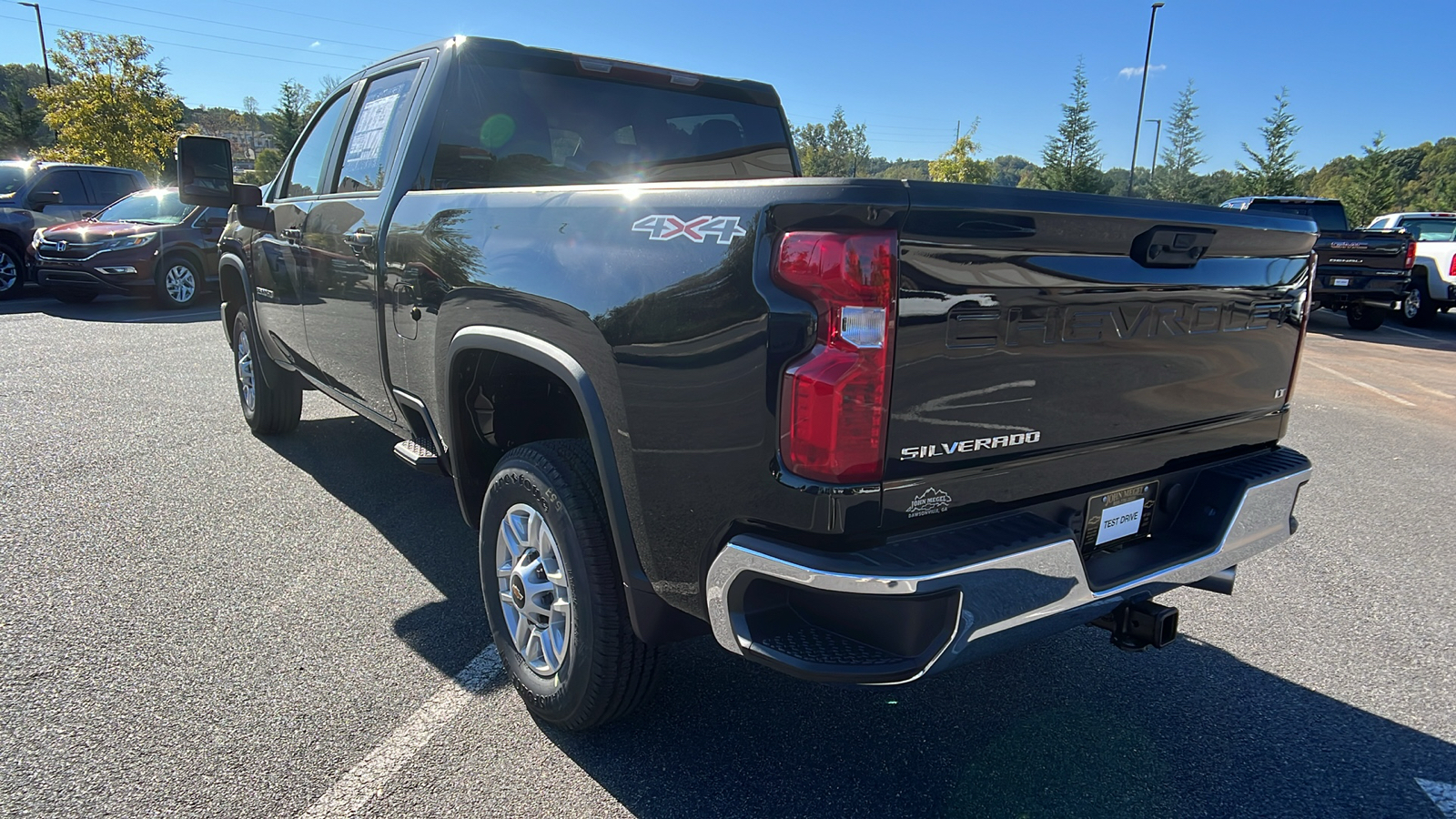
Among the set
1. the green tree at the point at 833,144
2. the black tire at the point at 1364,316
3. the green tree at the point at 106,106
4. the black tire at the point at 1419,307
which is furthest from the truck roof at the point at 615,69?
the green tree at the point at 833,144

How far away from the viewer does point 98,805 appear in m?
2.29

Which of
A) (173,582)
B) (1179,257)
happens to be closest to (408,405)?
(173,582)

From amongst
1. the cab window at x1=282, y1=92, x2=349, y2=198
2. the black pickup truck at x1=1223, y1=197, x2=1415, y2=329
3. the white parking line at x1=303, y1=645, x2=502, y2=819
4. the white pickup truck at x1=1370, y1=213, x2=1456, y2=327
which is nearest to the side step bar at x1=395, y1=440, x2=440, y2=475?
the white parking line at x1=303, y1=645, x2=502, y2=819

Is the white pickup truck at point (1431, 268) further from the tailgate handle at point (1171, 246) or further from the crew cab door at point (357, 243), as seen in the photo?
the crew cab door at point (357, 243)

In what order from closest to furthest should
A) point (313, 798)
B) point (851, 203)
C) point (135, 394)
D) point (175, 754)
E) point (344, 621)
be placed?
point (851, 203) < point (313, 798) < point (175, 754) < point (344, 621) < point (135, 394)

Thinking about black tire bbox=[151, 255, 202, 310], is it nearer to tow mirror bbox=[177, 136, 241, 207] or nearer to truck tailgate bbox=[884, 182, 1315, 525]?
tow mirror bbox=[177, 136, 241, 207]

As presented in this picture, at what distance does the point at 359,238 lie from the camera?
11.6ft

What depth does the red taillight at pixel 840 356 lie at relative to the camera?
174cm

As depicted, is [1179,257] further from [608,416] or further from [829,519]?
[608,416]

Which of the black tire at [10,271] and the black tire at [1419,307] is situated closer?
the black tire at [10,271]

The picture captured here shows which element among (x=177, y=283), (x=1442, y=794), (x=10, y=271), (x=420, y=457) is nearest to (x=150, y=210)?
(x=177, y=283)

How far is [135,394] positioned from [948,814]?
717 centimetres

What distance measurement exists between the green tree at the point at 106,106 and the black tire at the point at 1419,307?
32.0 meters

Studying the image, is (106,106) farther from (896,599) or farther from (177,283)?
(896,599)
